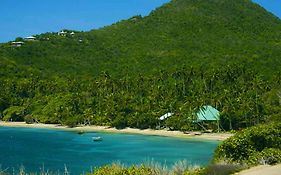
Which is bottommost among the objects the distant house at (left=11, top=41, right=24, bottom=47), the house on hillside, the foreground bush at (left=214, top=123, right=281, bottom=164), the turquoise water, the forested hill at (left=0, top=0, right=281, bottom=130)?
the turquoise water

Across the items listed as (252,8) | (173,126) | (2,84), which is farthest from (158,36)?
(173,126)

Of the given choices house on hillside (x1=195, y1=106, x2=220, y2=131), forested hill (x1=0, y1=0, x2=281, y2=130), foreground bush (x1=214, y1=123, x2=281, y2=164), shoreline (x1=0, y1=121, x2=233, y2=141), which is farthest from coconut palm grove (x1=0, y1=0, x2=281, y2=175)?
foreground bush (x1=214, y1=123, x2=281, y2=164)

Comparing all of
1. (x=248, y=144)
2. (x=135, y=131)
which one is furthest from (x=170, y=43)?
(x=248, y=144)

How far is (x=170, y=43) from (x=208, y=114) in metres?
52.0

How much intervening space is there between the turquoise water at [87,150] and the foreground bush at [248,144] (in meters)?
16.0

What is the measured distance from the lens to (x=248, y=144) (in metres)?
24.7

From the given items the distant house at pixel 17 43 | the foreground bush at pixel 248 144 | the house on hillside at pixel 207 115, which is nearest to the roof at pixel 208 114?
the house on hillside at pixel 207 115

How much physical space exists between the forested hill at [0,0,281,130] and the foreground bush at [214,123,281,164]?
40.3m

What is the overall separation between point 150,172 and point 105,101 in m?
72.1

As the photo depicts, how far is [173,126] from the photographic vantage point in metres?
76.7

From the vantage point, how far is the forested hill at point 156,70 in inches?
3095

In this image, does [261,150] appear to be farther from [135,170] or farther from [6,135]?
[6,135]

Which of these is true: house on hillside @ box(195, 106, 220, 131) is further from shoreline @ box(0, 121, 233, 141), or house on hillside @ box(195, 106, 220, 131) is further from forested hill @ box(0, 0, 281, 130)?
shoreline @ box(0, 121, 233, 141)

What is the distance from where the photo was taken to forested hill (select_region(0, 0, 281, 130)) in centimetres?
7862
